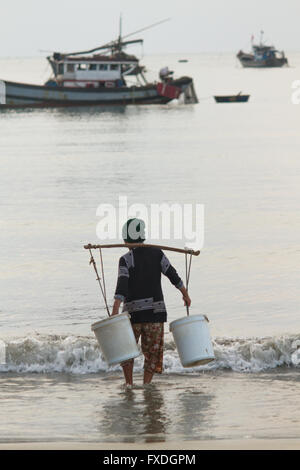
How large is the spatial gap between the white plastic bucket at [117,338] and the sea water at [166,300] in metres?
0.38

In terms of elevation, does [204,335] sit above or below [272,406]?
above

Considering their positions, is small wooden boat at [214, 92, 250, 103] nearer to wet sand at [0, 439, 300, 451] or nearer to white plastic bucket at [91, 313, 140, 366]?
white plastic bucket at [91, 313, 140, 366]

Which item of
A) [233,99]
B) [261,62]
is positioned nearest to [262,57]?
[261,62]

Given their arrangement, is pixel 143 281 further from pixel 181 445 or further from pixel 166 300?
pixel 166 300

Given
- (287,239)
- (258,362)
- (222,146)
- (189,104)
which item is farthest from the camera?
(189,104)

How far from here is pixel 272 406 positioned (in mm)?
6438

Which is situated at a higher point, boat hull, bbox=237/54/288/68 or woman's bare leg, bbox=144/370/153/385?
boat hull, bbox=237/54/288/68

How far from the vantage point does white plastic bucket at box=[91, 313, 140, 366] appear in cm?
627

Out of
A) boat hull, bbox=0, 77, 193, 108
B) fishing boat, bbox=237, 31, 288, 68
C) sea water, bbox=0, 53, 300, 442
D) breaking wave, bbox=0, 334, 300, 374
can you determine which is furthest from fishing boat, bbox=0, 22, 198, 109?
fishing boat, bbox=237, 31, 288, 68

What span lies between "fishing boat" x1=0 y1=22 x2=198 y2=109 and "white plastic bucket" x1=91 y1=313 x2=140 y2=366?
5067 centimetres

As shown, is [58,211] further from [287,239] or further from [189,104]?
[189,104]

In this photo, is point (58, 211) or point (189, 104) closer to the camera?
point (58, 211)
